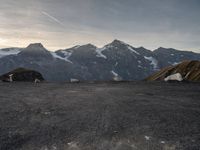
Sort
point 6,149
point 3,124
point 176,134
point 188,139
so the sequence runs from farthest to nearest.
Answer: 1. point 3,124
2. point 176,134
3. point 188,139
4. point 6,149

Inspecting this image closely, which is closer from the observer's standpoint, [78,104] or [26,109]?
[26,109]

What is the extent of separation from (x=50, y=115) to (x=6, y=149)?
531 centimetres

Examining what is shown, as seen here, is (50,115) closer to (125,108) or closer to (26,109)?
(26,109)

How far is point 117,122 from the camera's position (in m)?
13.1

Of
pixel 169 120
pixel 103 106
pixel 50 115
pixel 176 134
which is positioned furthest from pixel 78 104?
pixel 176 134

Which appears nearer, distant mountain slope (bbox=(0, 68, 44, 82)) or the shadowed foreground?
the shadowed foreground

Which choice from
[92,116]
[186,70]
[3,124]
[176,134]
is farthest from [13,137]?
[186,70]

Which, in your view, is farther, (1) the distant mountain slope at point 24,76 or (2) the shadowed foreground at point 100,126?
(1) the distant mountain slope at point 24,76

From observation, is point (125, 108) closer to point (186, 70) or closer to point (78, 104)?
point (78, 104)

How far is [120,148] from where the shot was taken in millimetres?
9648

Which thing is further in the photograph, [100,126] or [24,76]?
[24,76]

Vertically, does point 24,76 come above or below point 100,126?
above

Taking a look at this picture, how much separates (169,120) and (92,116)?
4.52 m

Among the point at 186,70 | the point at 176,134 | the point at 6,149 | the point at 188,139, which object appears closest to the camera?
the point at 6,149
